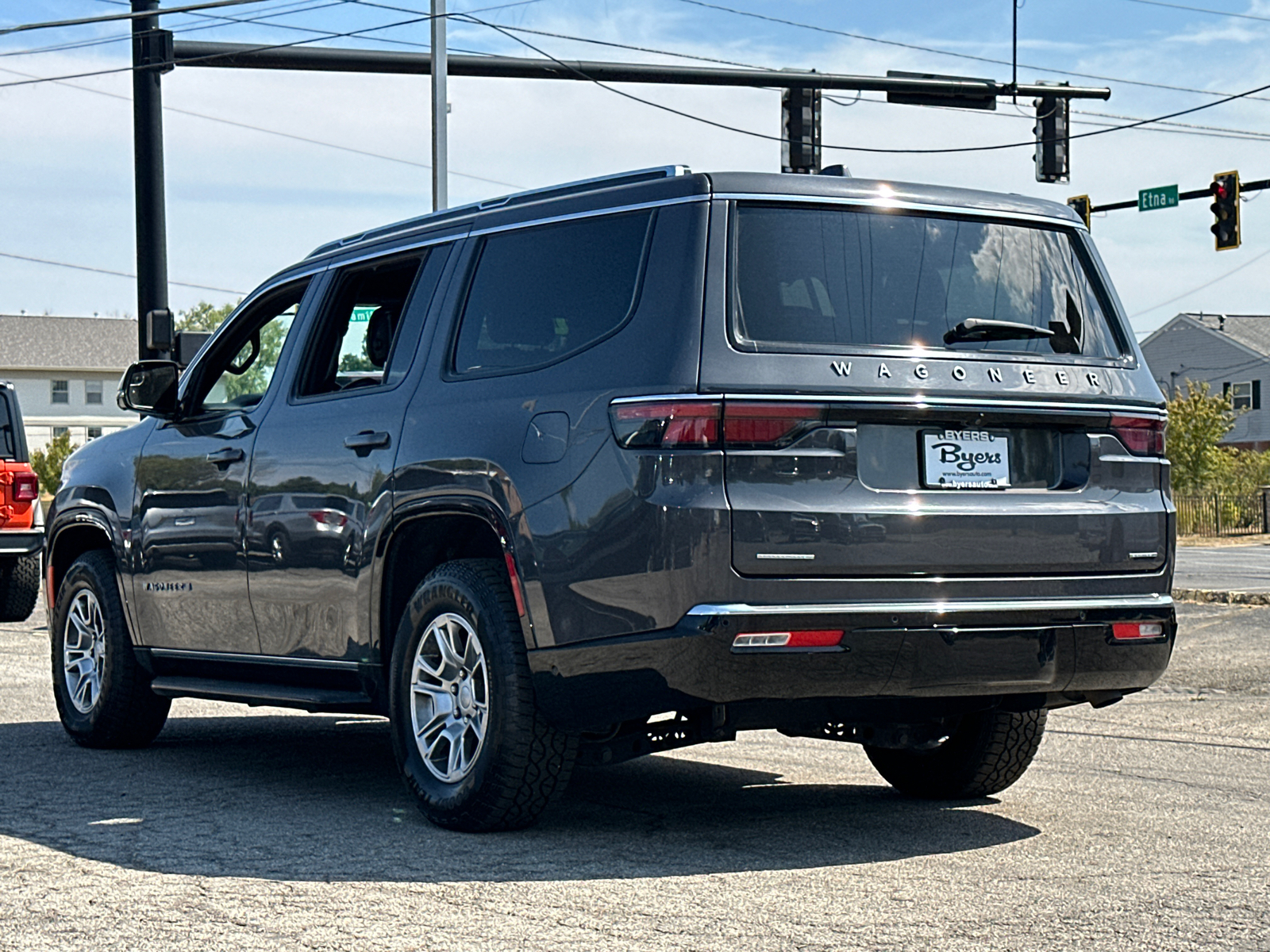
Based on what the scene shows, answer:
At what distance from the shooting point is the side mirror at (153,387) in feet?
25.4

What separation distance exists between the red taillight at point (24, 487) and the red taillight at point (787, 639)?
1147cm

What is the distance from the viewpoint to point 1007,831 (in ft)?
19.6

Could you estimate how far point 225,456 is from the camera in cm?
721

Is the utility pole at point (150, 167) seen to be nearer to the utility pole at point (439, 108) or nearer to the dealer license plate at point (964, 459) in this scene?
the utility pole at point (439, 108)

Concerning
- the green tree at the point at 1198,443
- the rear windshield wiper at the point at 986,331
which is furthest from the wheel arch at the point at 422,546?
the green tree at the point at 1198,443

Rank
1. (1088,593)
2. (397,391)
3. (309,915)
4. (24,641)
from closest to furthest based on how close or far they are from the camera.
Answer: (309,915)
(1088,593)
(397,391)
(24,641)

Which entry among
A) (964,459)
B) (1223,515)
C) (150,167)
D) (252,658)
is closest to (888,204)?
(964,459)

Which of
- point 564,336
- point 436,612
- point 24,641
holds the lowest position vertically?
point 24,641

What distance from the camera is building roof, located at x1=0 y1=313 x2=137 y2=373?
8844 centimetres

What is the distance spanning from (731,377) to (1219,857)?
6.83 ft

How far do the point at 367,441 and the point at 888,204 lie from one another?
79.0 inches

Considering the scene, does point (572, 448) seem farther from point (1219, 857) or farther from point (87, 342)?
point (87, 342)

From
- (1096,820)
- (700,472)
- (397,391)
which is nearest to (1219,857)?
(1096,820)

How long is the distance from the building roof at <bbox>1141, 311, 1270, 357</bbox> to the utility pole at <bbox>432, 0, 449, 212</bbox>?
60633 mm
